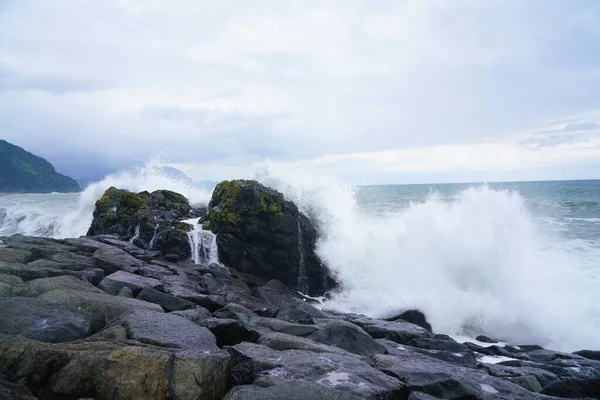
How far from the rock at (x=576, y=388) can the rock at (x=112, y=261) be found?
779 cm

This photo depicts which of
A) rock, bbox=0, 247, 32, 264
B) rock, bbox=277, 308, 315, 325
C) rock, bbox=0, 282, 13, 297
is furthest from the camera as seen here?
rock, bbox=277, 308, 315, 325

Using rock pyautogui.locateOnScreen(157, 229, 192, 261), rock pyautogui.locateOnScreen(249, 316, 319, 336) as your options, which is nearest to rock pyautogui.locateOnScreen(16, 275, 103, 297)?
rock pyautogui.locateOnScreen(249, 316, 319, 336)

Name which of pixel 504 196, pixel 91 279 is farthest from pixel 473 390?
pixel 504 196

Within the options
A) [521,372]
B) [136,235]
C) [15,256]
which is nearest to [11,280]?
[15,256]

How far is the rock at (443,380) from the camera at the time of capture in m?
4.63

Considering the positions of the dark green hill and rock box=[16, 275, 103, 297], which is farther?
the dark green hill

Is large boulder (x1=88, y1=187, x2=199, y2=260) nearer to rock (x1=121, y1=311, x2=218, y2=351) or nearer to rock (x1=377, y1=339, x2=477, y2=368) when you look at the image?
rock (x1=377, y1=339, x2=477, y2=368)

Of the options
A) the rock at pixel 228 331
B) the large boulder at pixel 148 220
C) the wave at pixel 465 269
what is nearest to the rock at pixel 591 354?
the wave at pixel 465 269

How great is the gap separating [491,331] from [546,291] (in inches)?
128

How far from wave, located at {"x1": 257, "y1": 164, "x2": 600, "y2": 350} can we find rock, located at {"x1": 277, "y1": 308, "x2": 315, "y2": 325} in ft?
17.9

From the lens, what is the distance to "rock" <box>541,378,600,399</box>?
5516 mm

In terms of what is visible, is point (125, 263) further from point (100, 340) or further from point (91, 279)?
point (100, 340)

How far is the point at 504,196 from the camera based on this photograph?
1823 centimetres

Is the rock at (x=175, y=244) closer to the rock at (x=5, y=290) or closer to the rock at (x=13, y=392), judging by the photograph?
→ the rock at (x=5, y=290)
